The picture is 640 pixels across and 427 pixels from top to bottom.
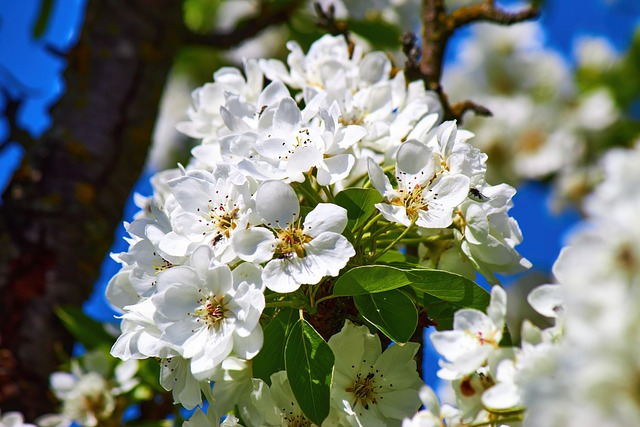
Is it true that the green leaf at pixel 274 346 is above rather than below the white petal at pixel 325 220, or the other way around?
below

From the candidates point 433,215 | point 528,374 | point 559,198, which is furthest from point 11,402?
point 559,198

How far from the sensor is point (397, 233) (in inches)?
41.9

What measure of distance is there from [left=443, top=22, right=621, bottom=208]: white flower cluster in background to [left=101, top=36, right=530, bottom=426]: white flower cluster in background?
90.9 inches

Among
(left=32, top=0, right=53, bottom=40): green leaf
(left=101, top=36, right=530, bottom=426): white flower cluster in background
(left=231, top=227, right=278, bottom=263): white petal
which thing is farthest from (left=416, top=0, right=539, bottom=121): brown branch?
(left=32, top=0, right=53, bottom=40): green leaf

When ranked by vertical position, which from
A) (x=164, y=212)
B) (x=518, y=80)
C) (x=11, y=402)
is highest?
(x=518, y=80)

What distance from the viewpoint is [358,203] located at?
100cm

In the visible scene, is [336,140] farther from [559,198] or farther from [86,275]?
[559,198]

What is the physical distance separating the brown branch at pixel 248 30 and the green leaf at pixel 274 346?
4.98 ft

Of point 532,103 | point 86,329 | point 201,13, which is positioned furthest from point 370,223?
point 532,103

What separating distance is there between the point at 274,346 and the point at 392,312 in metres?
0.16

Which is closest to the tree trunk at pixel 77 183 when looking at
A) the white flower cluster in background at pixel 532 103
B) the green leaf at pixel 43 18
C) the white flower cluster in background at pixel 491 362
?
the green leaf at pixel 43 18

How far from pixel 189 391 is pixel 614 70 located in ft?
10.7

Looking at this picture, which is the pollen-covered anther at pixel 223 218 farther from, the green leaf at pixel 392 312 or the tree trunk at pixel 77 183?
the tree trunk at pixel 77 183

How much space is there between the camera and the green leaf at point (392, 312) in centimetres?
95
